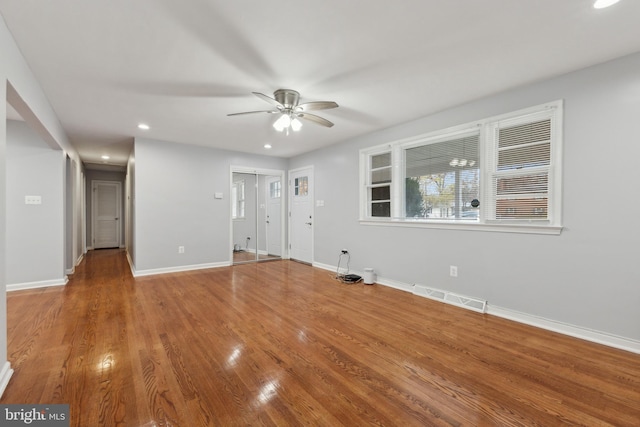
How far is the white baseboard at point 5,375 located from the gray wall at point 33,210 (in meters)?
3.05

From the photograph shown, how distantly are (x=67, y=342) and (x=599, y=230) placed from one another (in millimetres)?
4812

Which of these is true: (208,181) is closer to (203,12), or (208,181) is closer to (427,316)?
(203,12)

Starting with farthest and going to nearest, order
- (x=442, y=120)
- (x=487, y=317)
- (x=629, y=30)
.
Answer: (x=442, y=120), (x=487, y=317), (x=629, y=30)

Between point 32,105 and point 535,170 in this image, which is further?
point 535,170

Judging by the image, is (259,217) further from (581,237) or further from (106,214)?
(581,237)

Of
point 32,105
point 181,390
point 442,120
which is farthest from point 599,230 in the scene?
point 32,105

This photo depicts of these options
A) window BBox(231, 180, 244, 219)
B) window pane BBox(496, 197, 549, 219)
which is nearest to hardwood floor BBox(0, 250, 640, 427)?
window pane BBox(496, 197, 549, 219)

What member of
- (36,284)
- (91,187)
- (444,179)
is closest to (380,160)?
(444,179)

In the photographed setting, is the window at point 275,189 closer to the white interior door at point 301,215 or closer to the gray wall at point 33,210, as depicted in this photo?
the white interior door at point 301,215

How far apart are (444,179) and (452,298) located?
154 cm

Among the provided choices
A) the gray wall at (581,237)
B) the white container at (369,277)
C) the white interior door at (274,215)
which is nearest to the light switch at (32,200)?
the white interior door at (274,215)

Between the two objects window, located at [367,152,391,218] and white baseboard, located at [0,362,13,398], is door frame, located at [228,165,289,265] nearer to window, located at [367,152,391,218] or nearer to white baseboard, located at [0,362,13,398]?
window, located at [367,152,391,218]

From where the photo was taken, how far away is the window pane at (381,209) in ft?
14.6

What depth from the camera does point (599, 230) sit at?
2.47 metres
